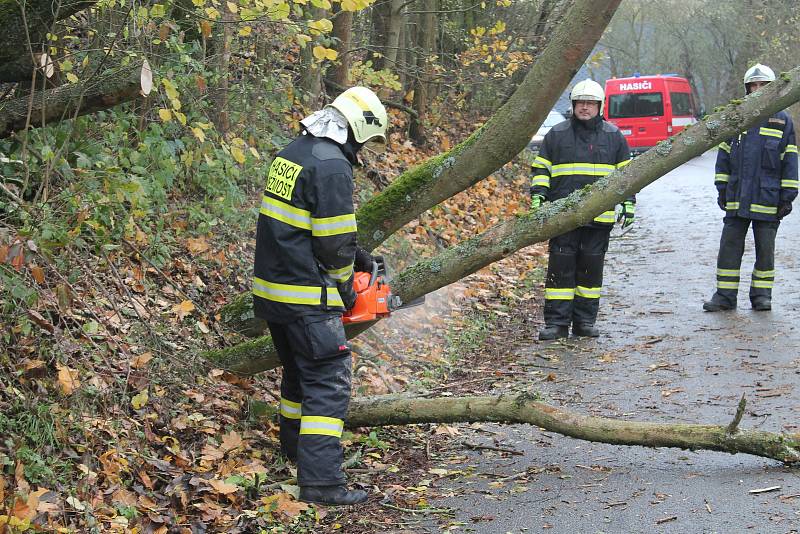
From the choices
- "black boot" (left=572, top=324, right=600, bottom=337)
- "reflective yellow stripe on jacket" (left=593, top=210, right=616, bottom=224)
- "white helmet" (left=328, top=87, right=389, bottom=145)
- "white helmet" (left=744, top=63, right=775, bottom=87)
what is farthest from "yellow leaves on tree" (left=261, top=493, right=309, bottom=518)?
"white helmet" (left=744, top=63, right=775, bottom=87)

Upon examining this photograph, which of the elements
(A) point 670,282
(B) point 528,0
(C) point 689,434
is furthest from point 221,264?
(B) point 528,0

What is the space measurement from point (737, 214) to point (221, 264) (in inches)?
191

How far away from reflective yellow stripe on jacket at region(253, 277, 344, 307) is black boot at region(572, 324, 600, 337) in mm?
3918

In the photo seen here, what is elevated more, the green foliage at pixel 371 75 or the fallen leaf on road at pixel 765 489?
the green foliage at pixel 371 75

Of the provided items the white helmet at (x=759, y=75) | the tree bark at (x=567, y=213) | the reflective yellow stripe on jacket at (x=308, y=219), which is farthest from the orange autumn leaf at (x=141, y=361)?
the white helmet at (x=759, y=75)

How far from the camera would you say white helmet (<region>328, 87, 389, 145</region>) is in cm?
462

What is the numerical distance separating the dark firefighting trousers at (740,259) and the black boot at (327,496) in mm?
5402

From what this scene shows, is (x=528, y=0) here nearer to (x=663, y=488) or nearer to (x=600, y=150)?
(x=600, y=150)

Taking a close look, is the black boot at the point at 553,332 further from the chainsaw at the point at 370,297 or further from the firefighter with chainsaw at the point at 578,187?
the chainsaw at the point at 370,297

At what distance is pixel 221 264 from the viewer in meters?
7.11

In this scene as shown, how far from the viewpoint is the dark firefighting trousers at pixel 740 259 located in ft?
28.2

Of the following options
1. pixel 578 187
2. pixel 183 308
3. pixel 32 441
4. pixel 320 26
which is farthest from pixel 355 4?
pixel 578 187

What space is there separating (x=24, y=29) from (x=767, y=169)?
6.59 metres

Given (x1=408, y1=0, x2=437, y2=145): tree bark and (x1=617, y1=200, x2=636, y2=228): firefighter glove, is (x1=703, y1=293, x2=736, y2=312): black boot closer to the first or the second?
(x1=617, y1=200, x2=636, y2=228): firefighter glove
